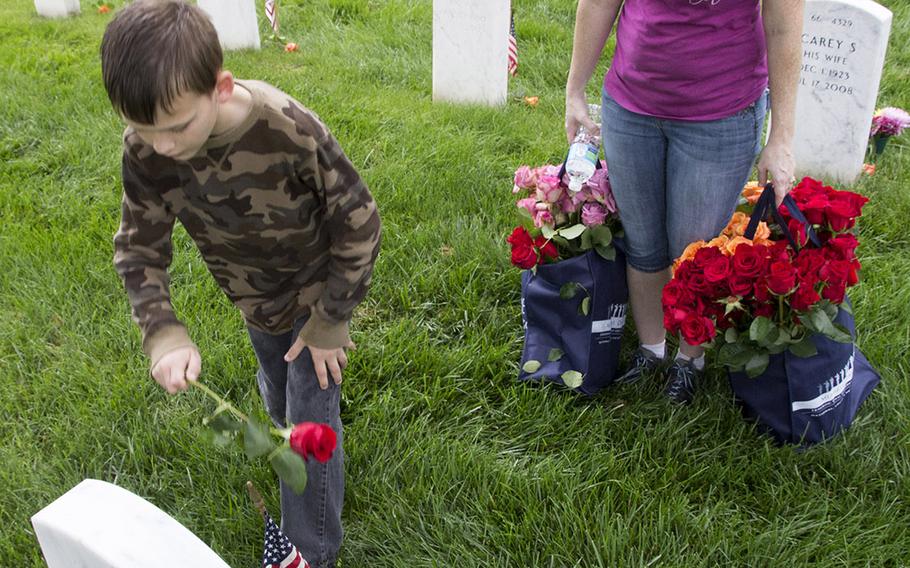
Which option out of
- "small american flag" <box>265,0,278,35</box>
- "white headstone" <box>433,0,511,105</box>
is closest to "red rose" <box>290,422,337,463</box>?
"white headstone" <box>433,0,511,105</box>

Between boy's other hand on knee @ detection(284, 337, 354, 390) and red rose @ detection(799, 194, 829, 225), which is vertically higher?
red rose @ detection(799, 194, 829, 225)

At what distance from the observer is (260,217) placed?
62.2 inches

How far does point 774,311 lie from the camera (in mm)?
2180

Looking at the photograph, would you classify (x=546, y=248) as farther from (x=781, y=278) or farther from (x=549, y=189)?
(x=781, y=278)

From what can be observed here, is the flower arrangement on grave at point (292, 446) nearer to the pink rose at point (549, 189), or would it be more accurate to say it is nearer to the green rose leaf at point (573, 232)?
the green rose leaf at point (573, 232)

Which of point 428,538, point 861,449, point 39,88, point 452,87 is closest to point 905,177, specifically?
point 861,449

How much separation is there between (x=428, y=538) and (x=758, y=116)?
4.58ft

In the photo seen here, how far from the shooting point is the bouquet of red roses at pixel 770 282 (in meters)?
2.09

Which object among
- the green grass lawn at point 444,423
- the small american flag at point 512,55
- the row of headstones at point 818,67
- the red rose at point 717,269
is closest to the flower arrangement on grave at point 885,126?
the green grass lawn at point 444,423

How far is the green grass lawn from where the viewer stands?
2059mm

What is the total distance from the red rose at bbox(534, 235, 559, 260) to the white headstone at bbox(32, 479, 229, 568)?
1.58 m

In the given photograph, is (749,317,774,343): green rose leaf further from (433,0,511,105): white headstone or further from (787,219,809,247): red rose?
(433,0,511,105): white headstone

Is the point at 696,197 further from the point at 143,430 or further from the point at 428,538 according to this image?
the point at 143,430

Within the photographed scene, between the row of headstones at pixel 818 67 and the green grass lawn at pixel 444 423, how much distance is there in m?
0.30
